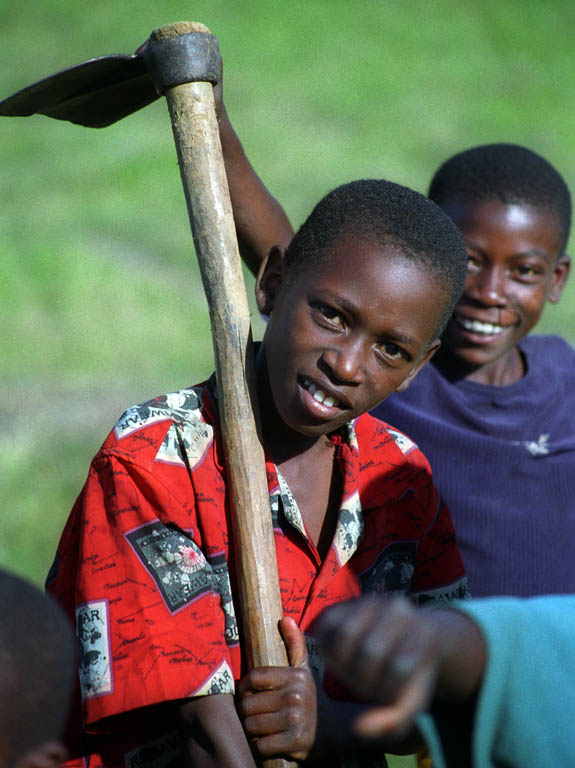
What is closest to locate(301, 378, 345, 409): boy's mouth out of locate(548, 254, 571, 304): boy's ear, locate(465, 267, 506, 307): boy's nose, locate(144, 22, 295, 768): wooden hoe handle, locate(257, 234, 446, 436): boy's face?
locate(257, 234, 446, 436): boy's face

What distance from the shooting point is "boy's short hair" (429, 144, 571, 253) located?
9.86 feet

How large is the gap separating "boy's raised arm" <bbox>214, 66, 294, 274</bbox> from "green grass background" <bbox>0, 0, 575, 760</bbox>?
158 centimetres

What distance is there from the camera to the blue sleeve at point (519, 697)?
1224mm

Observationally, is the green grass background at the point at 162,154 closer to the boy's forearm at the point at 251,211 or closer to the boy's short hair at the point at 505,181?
the boy's forearm at the point at 251,211

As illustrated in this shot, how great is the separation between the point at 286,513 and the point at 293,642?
0.88ft

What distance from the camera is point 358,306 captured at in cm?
208

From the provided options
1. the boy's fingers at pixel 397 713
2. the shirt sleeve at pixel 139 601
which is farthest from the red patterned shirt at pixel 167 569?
the boy's fingers at pixel 397 713

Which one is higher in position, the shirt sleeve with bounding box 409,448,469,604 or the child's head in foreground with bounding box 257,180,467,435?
the child's head in foreground with bounding box 257,180,467,435

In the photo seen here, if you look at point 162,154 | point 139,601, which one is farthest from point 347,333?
point 162,154

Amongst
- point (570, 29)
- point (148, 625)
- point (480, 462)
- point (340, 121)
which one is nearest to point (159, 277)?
point (340, 121)

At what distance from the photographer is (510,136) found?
741 cm

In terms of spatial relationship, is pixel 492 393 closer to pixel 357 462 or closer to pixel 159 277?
pixel 357 462

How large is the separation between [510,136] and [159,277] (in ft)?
10.7

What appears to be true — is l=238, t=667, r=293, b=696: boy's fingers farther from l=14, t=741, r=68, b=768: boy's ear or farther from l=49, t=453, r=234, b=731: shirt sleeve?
l=14, t=741, r=68, b=768: boy's ear
